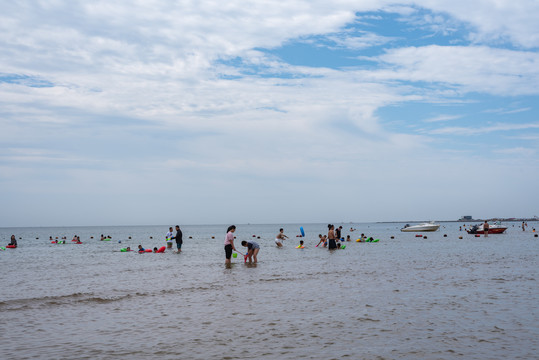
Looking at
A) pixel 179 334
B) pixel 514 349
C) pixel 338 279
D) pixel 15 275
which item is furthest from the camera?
pixel 15 275

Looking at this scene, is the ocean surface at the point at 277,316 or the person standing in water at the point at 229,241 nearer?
the ocean surface at the point at 277,316

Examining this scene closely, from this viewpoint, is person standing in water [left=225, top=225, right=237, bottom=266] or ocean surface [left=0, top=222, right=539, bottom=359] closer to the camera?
ocean surface [left=0, top=222, right=539, bottom=359]

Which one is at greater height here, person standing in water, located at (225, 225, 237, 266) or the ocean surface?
person standing in water, located at (225, 225, 237, 266)

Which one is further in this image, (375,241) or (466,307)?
(375,241)

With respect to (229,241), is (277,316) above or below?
below

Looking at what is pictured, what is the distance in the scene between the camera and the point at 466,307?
489 inches

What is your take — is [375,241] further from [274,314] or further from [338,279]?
[274,314]

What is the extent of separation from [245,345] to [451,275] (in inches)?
518

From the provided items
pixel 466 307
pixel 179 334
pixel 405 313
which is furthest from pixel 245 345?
pixel 466 307

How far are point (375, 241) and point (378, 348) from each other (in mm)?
47905

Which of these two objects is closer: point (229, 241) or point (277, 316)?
point (277, 316)

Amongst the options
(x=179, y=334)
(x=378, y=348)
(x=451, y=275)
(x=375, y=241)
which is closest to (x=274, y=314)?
(x=179, y=334)

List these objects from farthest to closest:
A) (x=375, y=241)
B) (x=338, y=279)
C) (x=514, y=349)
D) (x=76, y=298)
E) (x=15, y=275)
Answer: (x=375, y=241) < (x=15, y=275) < (x=338, y=279) < (x=76, y=298) < (x=514, y=349)

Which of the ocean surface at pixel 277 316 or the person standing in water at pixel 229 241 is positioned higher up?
the person standing in water at pixel 229 241
